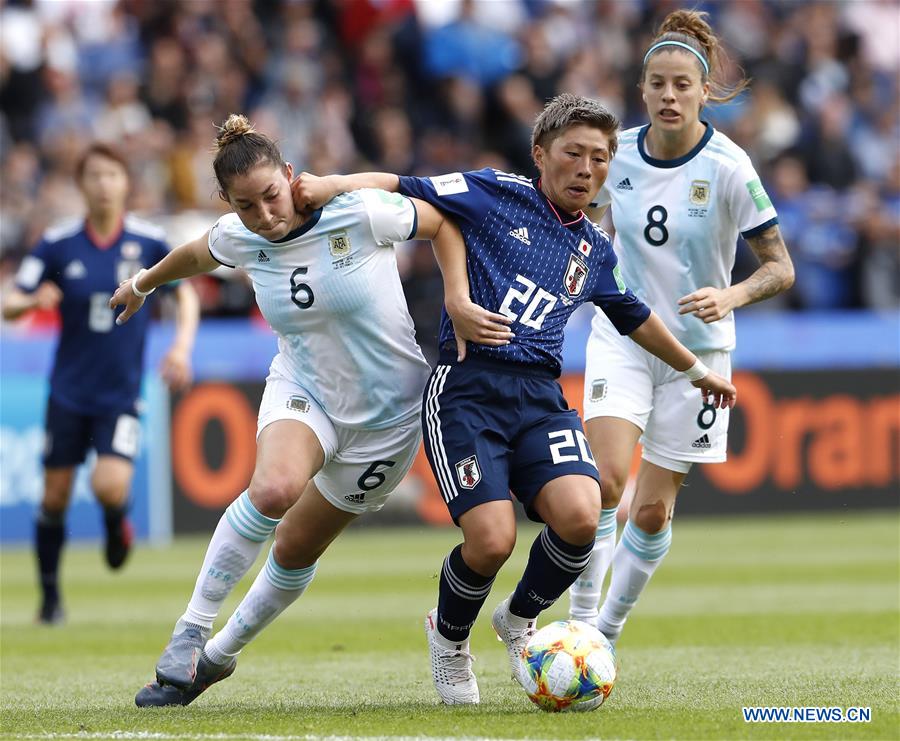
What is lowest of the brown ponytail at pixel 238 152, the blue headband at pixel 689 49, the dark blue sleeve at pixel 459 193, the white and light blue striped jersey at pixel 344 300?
the white and light blue striped jersey at pixel 344 300

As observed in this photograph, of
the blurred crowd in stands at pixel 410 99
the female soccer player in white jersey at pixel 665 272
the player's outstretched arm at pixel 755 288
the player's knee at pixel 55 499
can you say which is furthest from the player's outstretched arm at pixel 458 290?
the blurred crowd in stands at pixel 410 99

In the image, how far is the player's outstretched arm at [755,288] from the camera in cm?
629

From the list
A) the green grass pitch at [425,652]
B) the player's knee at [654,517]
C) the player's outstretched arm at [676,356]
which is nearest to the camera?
the green grass pitch at [425,652]

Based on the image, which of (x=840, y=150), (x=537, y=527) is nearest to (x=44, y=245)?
(x=537, y=527)

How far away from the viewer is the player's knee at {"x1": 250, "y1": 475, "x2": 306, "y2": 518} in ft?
19.3

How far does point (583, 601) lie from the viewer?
7109 millimetres

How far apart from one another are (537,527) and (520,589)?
943 centimetres

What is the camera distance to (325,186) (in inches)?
238

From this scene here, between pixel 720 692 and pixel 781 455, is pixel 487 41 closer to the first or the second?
pixel 781 455

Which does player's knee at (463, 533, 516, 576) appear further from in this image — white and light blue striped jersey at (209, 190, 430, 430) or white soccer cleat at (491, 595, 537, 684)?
white and light blue striped jersey at (209, 190, 430, 430)

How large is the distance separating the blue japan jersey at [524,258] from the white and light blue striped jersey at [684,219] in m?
0.95

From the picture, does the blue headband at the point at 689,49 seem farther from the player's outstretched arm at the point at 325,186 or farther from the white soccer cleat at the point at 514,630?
the white soccer cleat at the point at 514,630

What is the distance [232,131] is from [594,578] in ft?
8.61

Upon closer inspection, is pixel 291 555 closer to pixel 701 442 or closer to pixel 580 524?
pixel 580 524
